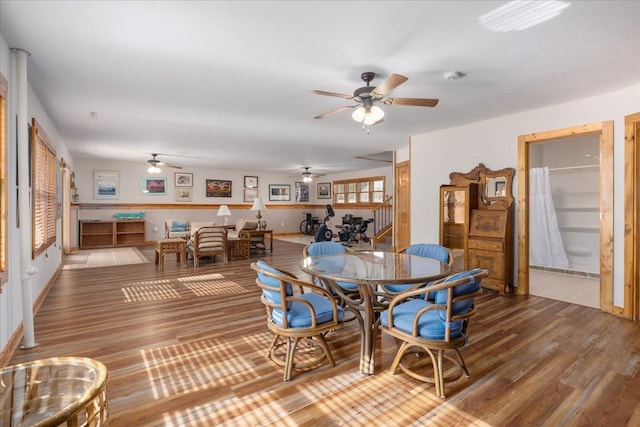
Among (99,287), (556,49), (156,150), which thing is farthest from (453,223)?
(156,150)

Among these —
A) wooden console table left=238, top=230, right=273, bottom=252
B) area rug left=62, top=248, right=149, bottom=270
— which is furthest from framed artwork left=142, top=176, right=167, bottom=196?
wooden console table left=238, top=230, right=273, bottom=252

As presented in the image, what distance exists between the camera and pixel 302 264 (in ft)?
8.77

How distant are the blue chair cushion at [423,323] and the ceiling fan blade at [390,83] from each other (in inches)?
68.5

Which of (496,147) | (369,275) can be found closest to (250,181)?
(496,147)

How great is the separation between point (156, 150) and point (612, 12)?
7946 millimetres

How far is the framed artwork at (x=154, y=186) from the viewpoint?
10.2 metres

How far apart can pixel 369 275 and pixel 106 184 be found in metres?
10.0

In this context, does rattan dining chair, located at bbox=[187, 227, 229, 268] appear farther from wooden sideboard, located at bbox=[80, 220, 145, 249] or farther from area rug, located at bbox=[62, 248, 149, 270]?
wooden sideboard, located at bbox=[80, 220, 145, 249]

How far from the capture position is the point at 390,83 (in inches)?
105

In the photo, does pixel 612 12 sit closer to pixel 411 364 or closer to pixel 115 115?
pixel 411 364

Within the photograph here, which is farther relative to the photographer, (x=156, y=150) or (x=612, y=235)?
(x=156, y=150)

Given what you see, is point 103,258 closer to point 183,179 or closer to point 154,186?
point 154,186

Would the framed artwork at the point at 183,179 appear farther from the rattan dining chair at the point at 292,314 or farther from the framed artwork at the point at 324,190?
the rattan dining chair at the point at 292,314

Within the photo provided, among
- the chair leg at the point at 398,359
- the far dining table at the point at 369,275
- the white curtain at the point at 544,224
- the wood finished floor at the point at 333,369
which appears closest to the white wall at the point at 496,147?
the white curtain at the point at 544,224
